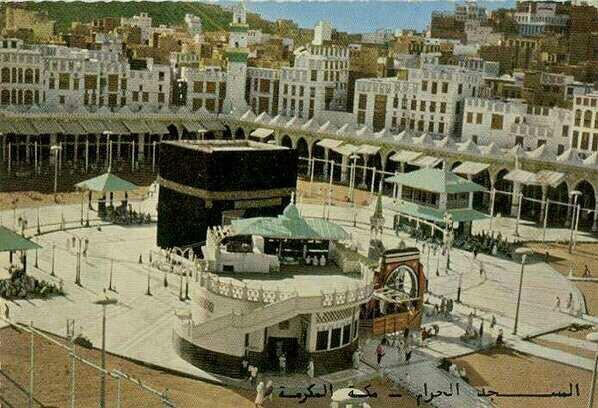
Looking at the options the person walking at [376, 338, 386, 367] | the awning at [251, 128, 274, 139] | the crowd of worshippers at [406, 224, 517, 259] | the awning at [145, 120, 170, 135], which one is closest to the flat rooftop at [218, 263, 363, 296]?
the person walking at [376, 338, 386, 367]

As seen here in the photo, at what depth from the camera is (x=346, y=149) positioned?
8100cm

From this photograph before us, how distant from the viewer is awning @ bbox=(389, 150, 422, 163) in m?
76.3

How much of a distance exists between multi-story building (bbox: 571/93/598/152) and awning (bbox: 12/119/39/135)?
45.0 metres

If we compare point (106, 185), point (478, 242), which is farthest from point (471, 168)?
point (106, 185)

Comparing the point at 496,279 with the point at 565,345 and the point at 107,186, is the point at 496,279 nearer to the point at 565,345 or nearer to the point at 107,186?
the point at 565,345

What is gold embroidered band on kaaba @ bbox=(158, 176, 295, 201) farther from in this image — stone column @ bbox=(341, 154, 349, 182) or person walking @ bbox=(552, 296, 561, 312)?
stone column @ bbox=(341, 154, 349, 182)

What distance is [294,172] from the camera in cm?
5347

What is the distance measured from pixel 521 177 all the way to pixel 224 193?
94.9 ft

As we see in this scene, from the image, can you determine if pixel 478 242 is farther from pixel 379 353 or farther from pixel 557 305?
pixel 379 353

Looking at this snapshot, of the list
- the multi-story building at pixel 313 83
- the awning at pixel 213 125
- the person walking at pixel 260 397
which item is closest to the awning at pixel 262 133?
the awning at pixel 213 125

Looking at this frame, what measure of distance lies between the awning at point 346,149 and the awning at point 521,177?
14967 mm

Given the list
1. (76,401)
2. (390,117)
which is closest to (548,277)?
(76,401)

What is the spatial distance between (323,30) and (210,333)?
93079 mm

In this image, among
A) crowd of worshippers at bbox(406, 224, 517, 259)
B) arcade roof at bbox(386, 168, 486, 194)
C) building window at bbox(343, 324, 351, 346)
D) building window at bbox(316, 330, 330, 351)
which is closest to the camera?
building window at bbox(316, 330, 330, 351)
